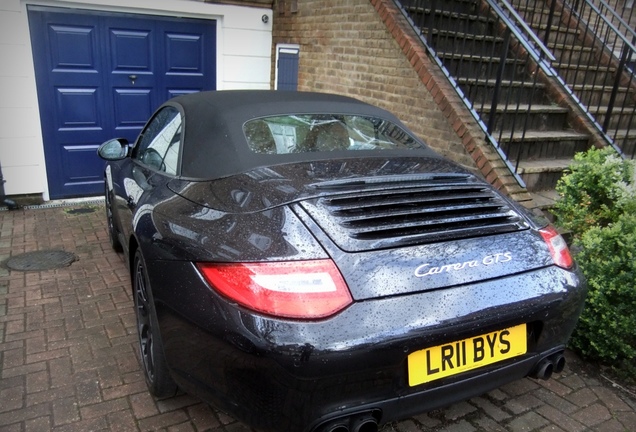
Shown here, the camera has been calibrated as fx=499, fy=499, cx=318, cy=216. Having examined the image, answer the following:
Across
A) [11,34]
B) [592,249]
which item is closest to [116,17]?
[11,34]

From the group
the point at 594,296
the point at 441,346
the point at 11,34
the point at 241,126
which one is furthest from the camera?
the point at 11,34

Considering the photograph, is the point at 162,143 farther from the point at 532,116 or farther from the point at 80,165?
the point at 532,116

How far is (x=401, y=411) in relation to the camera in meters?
1.83

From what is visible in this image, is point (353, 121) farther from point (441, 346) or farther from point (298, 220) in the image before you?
point (441, 346)

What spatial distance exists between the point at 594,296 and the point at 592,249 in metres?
0.29

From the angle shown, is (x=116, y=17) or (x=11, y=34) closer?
(x=11, y=34)

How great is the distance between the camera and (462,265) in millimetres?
1908

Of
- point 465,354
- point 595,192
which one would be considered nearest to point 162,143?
point 465,354

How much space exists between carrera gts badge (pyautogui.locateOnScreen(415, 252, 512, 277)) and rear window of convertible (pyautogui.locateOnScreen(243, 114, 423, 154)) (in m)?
1.05

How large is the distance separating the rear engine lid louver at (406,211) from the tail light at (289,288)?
16cm

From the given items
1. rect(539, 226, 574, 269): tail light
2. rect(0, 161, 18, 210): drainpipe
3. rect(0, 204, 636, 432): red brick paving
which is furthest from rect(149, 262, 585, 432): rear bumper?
rect(0, 161, 18, 210): drainpipe

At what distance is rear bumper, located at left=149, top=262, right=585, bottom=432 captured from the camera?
1.66 meters

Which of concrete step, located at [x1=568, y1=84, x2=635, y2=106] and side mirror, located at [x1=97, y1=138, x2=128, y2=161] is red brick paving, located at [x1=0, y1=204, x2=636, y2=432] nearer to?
side mirror, located at [x1=97, y1=138, x2=128, y2=161]

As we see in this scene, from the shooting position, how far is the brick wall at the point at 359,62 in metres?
4.88
